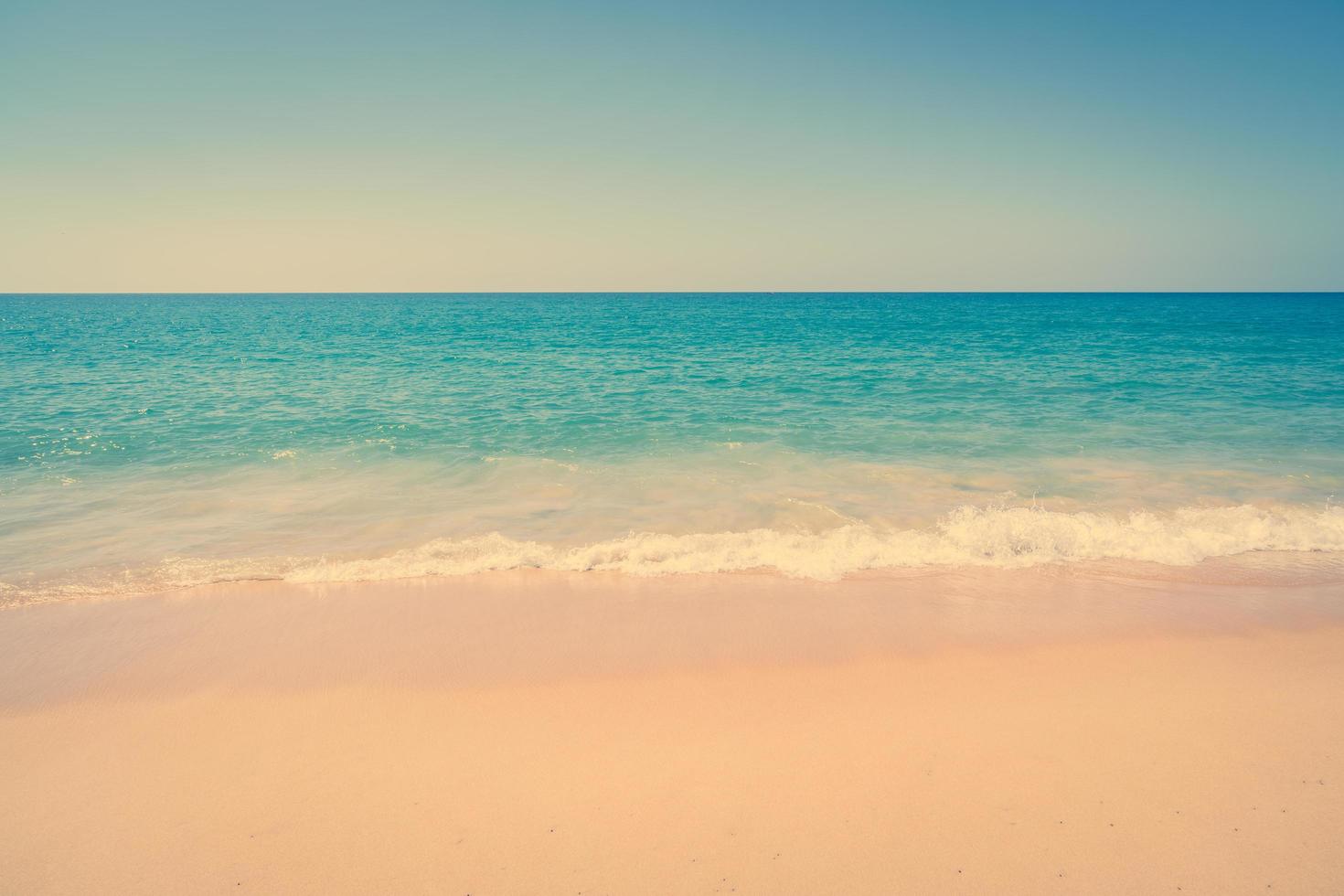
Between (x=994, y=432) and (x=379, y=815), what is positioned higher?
(x=994, y=432)

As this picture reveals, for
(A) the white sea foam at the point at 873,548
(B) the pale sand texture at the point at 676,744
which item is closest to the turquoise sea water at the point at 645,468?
(A) the white sea foam at the point at 873,548

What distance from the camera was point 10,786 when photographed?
3.69 m

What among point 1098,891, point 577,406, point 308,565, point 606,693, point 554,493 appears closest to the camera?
point 1098,891

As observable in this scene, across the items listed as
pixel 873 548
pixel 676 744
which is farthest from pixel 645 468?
pixel 676 744

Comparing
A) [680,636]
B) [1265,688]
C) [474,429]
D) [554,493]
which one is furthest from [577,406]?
[1265,688]

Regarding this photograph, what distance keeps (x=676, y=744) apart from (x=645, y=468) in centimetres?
675

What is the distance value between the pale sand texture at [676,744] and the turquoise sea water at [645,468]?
116 centimetres

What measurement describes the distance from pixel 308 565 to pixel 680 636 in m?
4.14

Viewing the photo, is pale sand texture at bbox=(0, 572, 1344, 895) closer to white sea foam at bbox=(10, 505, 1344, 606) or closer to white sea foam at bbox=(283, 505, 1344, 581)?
white sea foam at bbox=(10, 505, 1344, 606)

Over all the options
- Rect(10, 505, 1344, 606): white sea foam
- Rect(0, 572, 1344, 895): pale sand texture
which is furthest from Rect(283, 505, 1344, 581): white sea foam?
Rect(0, 572, 1344, 895): pale sand texture

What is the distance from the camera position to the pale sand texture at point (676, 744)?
318 centimetres

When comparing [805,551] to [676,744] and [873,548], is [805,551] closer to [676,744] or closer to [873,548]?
[873,548]

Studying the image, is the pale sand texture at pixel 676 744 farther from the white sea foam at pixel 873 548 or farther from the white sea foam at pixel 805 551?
the white sea foam at pixel 873 548

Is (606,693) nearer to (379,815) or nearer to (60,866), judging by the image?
(379,815)
